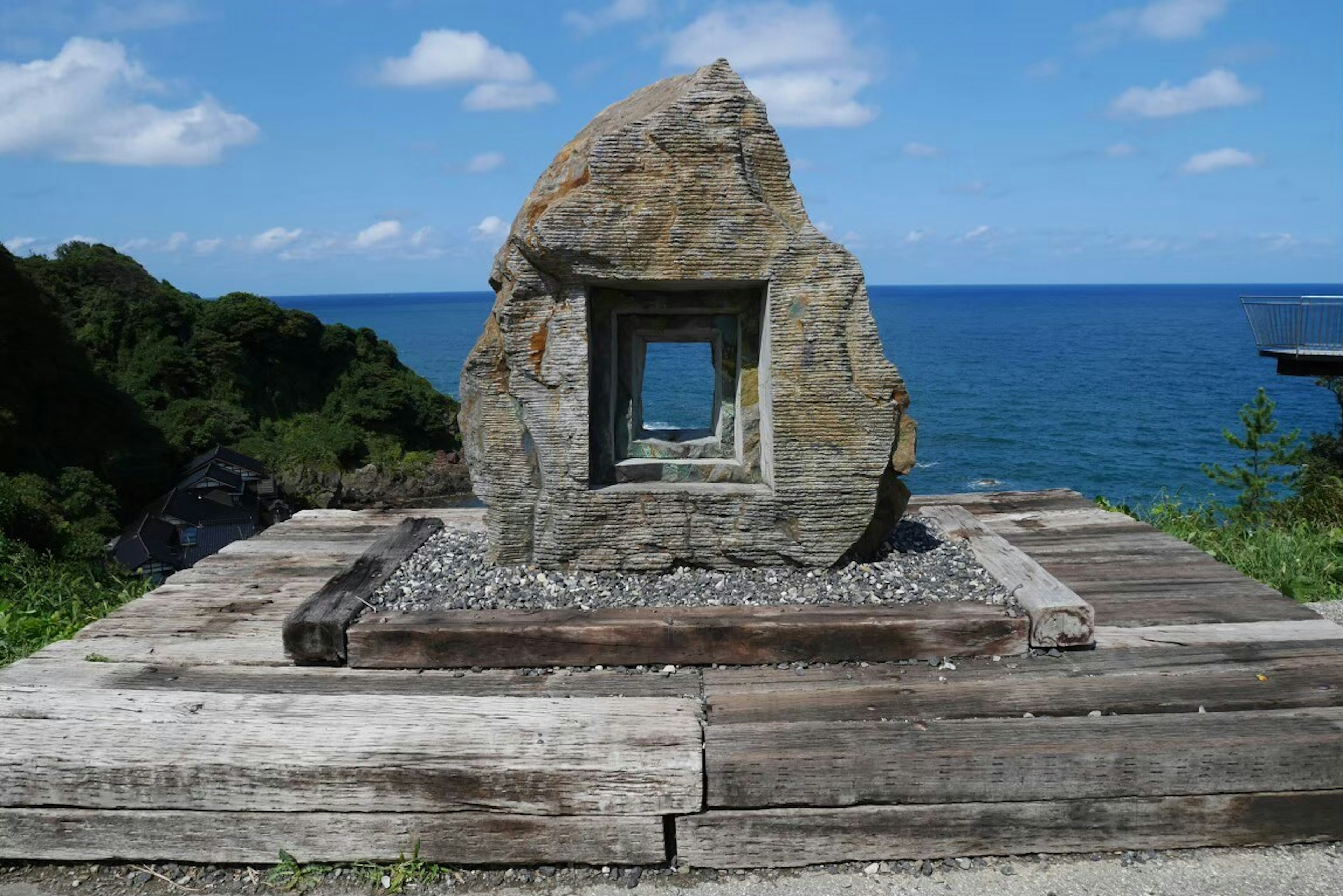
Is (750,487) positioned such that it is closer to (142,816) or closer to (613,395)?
(613,395)

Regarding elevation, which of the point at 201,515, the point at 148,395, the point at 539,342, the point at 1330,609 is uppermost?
the point at 539,342

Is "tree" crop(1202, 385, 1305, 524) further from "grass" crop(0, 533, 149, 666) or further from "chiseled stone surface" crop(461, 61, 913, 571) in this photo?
"grass" crop(0, 533, 149, 666)

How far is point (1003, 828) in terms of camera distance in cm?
392

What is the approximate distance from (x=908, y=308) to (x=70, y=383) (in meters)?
149

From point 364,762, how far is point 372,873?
43cm

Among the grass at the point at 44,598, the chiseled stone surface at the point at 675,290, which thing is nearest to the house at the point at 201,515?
the grass at the point at 44,598

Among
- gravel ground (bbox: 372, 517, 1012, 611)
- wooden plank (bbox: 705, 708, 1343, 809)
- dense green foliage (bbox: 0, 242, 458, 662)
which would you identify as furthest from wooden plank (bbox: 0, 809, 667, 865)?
dense green foliage (bbox: 0, 242, 458, 662)

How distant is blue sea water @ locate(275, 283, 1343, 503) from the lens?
28750 millimetres

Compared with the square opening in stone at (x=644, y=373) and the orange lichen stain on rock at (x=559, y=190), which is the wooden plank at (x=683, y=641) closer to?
the square opening in stone at (x=644, y=373)

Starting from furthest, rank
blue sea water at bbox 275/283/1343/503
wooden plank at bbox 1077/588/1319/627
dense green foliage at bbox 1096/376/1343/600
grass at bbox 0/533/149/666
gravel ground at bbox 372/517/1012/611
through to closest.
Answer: blue sea water at bbox 275/283/1343/503 → dense green foliage at bbox 1096/376/1343/600 → grass at bbox 0/533/149/666 → wooden plank at bbox 1077/588/1319/627 → gravel ground at bbox 372/517/1012/611

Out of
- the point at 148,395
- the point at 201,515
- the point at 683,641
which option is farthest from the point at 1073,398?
the point at 683,641

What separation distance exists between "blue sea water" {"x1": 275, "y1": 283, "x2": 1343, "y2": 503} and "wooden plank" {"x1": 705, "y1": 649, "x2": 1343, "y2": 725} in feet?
20.4

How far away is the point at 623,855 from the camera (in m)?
3.85

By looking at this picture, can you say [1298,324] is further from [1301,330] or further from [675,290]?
[675,290]
